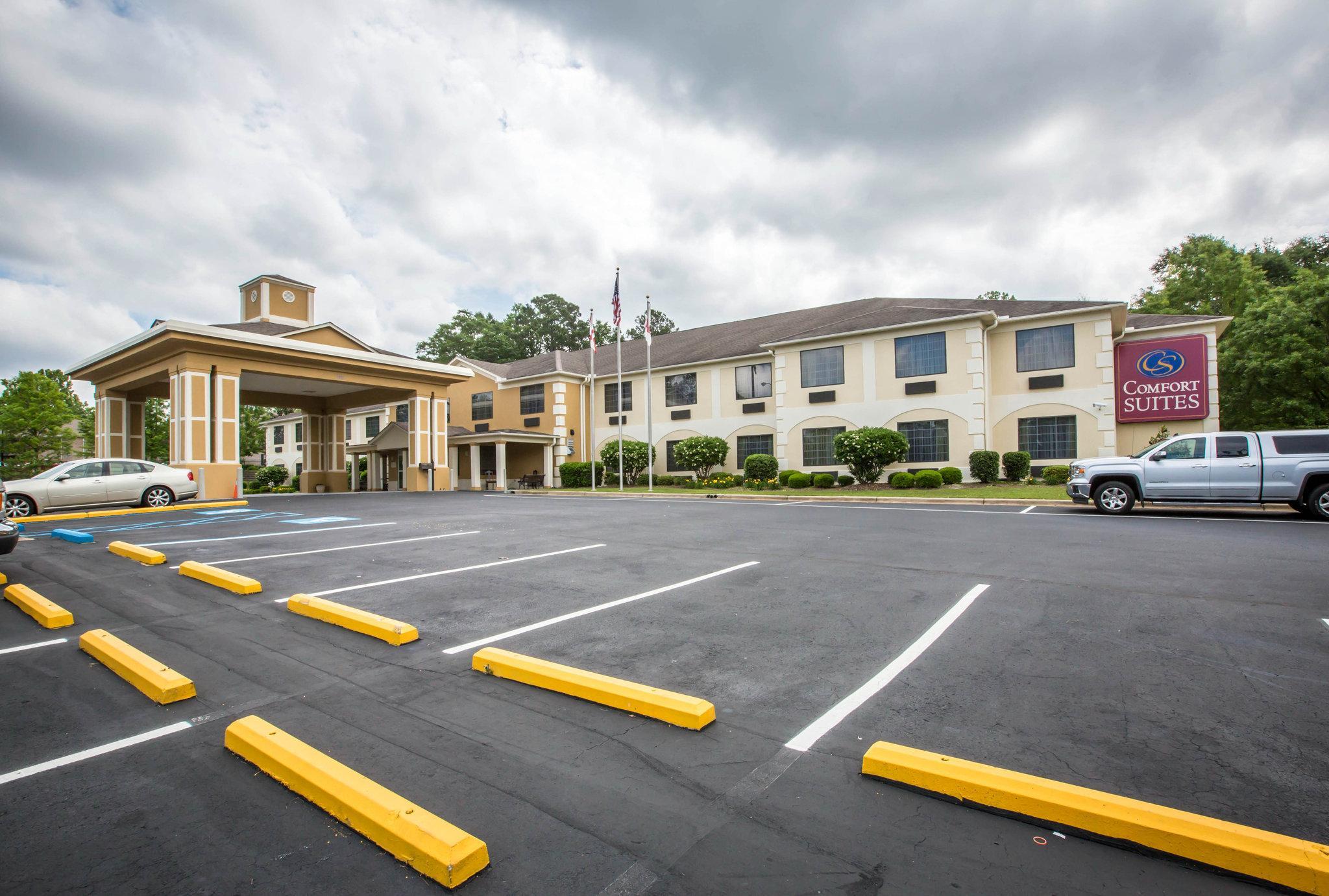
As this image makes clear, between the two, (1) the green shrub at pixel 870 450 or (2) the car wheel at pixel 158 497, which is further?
(1) the green shrub at pixel 870 450

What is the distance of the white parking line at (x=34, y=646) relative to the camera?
15.8ft


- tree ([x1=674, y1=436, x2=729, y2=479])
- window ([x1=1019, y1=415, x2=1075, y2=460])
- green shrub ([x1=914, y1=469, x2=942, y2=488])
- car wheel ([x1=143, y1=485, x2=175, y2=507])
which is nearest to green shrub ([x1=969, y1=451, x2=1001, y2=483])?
green shrub ([x1=914, y1=469, x2=942, y2=488])

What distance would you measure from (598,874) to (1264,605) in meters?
6.84

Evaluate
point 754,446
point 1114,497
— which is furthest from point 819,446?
point 1114,497

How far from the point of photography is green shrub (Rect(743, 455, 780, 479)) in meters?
27.0

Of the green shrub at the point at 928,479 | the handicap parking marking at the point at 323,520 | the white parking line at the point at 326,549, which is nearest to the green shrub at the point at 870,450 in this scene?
the green shrub at the point at 928,479

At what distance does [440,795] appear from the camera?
2.74 meters

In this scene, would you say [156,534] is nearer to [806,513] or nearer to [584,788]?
[584,788]

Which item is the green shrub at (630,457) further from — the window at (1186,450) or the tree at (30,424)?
the tree at (30,424)

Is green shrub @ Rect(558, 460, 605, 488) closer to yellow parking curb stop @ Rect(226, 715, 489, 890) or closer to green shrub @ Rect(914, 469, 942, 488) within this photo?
green shrub @ Rect(914, 469, 942, 488)

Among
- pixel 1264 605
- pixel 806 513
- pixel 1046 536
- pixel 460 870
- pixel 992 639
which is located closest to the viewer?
pixel 460 870

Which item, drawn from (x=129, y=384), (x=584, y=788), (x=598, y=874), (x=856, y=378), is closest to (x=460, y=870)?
(x=598, y=874)

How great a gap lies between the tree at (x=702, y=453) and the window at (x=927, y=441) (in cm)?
847

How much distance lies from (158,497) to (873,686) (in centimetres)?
2027
